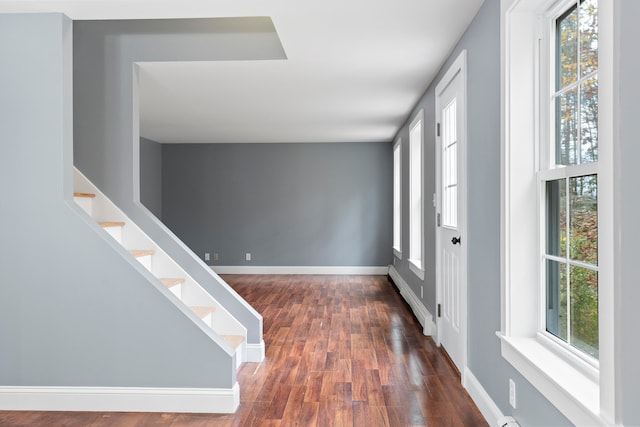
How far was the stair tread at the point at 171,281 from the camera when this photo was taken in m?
3.40

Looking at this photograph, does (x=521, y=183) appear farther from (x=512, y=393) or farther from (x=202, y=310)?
(x=202, y=310)

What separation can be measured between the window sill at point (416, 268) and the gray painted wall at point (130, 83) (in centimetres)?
190

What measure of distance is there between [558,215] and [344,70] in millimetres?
2360

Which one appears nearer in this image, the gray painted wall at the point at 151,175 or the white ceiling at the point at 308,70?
the white ceiling at the point at 308,70

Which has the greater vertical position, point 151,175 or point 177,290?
point 151,175

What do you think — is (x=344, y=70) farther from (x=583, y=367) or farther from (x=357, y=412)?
(x=583, y=367)

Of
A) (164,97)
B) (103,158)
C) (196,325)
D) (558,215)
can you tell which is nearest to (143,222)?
(103,158)

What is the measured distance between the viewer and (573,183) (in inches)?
74.2

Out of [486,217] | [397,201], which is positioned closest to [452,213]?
[486,217]

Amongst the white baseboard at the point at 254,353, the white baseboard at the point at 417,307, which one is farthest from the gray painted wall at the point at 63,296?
the white baseboard at the point at 417,307

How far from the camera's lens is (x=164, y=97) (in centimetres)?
498

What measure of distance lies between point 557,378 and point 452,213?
2.11 m

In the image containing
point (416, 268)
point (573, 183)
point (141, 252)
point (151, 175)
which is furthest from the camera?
point (151, 175)
